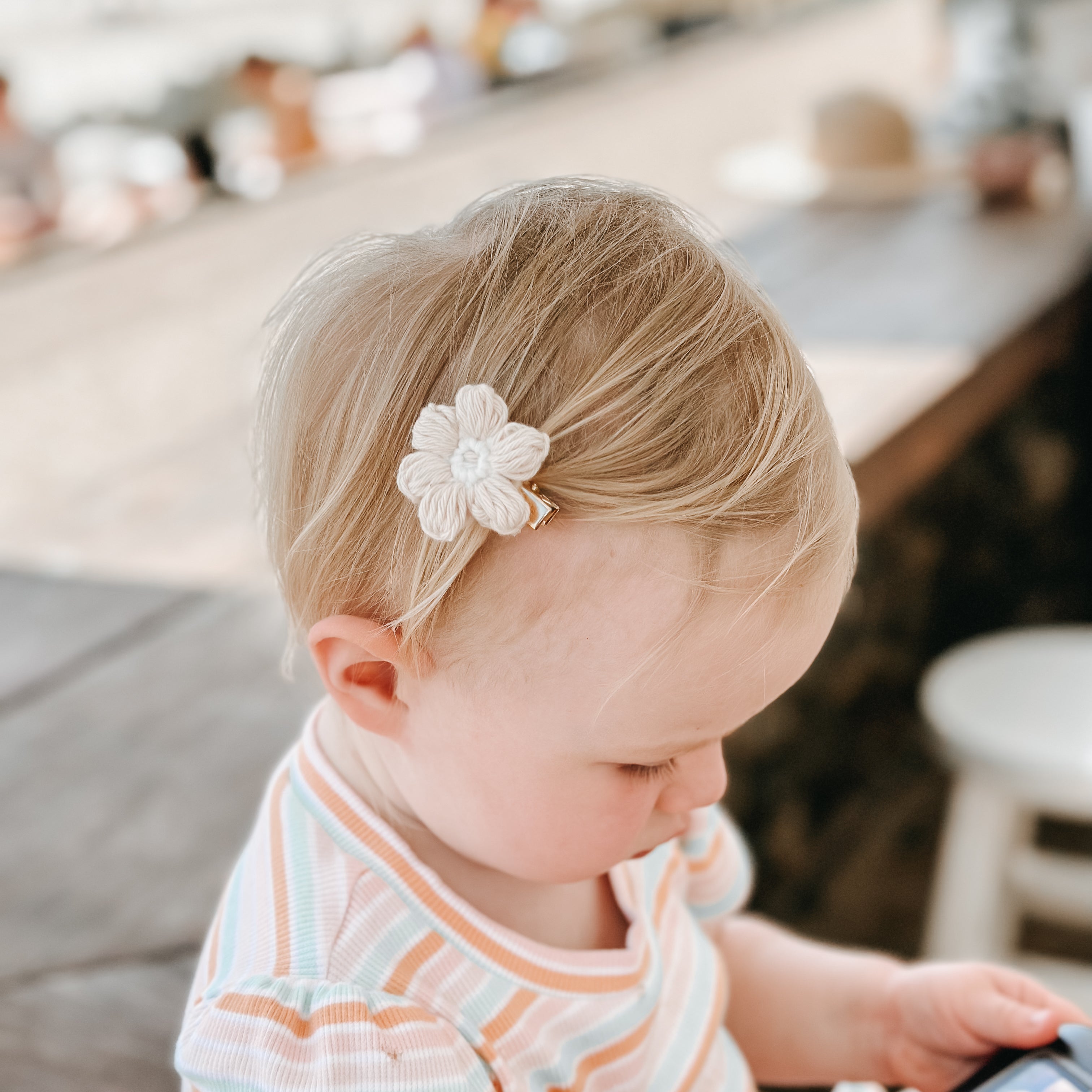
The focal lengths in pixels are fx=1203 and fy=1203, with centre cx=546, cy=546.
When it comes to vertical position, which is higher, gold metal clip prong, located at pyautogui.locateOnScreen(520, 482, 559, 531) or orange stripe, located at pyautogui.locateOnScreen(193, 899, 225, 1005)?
gold metal clip prong, located at pyautogui.locateOnScreen(520, 482, 559, 531)

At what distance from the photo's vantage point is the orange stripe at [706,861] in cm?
73

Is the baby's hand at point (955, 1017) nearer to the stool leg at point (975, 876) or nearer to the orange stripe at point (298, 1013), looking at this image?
the orange stripe at point (298, 1013)

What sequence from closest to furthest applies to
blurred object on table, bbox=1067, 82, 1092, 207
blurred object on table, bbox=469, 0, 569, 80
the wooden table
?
the wooden table, blurred object on table, bbox=1067, 82, 1092, 207, blurred object on table, bbox=469, 0, 569, 80

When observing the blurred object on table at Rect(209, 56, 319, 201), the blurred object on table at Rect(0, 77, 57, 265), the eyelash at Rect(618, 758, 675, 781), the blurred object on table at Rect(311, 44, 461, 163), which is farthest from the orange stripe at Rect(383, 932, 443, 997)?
the blurred object on table at Rect(311, 44, 461, 163)

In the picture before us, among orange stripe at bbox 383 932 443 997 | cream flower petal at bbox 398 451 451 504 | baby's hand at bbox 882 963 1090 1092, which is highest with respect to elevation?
cream flower petal at bbox 398 451 451 504

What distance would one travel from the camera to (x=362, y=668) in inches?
20.4

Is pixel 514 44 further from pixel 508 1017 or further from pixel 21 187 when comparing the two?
pixel 508 1017

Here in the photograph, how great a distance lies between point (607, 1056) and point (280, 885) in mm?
185

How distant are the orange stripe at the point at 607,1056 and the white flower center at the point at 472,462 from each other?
307 millimetres

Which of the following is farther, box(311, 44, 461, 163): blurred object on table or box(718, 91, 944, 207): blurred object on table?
box(311, 44, 461, 163): blurred object on table

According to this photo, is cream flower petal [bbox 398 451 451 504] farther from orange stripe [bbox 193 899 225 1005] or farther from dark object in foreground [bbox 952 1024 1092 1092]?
dark object in foreground [bbox 952 1024 1092 1092]

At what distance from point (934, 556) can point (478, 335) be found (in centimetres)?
217

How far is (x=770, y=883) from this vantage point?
1.79 meters

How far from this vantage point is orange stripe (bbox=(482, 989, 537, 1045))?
1.80 feet
